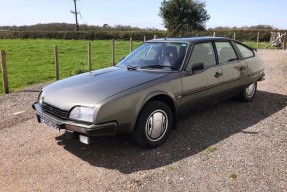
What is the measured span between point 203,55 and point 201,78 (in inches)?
19.5

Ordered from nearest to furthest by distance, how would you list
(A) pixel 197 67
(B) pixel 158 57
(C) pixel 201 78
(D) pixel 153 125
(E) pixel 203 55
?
(D) pixel 153 125 → (A) pixel 197 67 → (C) pixel 201 78 → (B) pixel 158 57 → (E) pixel 203 55

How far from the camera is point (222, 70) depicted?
19.1 feet

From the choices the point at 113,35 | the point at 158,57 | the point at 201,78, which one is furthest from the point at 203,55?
the point at 113,35

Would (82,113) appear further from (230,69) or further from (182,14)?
(182,14)

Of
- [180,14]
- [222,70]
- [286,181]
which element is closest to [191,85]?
[222,70]

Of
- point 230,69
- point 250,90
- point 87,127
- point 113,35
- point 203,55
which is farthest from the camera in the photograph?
point 113,35

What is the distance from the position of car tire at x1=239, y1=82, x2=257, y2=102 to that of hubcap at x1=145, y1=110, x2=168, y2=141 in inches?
109

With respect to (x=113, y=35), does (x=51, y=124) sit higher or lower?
lower

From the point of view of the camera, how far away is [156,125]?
4.58 metres

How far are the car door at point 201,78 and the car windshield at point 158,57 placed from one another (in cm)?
20

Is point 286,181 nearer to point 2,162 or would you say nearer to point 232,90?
point 232,90

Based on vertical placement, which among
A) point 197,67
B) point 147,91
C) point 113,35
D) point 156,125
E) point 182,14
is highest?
point 182,14

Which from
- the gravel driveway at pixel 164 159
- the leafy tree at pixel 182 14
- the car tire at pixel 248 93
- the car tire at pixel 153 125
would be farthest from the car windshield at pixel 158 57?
the leafy tree at pixel 182 14

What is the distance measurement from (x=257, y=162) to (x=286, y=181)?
51cm
